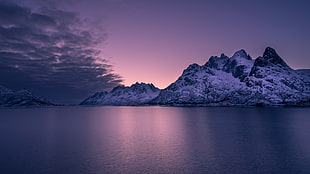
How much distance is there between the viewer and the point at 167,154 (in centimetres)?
3025

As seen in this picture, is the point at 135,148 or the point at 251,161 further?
the point at 135,148

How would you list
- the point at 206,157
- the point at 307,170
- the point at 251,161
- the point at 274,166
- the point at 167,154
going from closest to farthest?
1. the point at 307,170
2. the point at 274,166
3. the point at 251,161
4. the point at 206,157
5. the point at 167,154

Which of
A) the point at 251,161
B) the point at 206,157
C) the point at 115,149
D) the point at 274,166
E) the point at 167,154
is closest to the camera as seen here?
the point at 274,166

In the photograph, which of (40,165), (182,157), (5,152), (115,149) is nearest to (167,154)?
(182,157)

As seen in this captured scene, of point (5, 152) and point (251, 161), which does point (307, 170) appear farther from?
point (5, 152)

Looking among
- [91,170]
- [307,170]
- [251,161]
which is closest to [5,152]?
[91,170]

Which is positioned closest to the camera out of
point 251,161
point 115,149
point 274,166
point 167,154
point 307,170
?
point 307,170

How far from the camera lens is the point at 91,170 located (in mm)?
22609

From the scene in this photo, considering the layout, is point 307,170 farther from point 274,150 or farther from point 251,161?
point 274,150

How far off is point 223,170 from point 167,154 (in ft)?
32.3

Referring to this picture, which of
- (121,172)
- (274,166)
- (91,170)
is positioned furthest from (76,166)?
(274,166)

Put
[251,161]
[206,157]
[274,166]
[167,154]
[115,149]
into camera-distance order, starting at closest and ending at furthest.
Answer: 1. [274,166]
2. [251,161]
3. [206,157]
4. [167,154]
5. [115,149]

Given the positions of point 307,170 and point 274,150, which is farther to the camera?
point 274,150

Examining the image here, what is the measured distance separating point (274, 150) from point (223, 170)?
14556 mm
